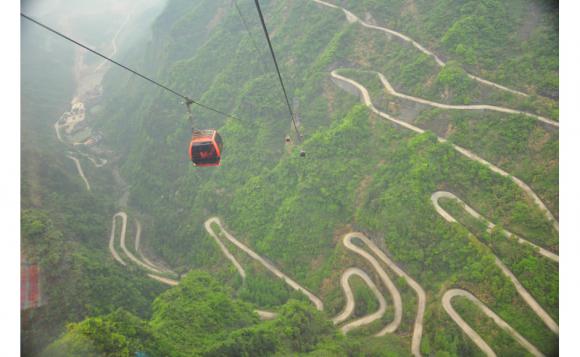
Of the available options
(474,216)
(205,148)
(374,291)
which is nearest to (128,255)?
(205,148)

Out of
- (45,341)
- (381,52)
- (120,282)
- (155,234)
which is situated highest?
(381,52)

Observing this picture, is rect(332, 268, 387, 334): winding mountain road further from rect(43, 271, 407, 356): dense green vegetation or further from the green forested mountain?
rect(43, 271, 407, 356): dense green vegetation

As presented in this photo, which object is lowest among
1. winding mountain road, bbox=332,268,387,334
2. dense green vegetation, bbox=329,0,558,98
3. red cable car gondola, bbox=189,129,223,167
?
winding mountain road, bbox=332,268,387,334

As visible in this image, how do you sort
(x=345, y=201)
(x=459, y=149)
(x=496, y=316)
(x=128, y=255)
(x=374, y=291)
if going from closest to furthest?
(x=496, y=316) < (x=374, y=291) < (x=459, y=149) < (x=345, y=201) < (x=128, y=255)

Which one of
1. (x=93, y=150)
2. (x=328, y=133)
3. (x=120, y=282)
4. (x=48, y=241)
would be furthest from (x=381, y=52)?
(x=93, y=150)

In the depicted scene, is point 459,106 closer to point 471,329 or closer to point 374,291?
point 374,291

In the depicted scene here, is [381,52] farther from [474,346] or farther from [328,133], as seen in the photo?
[474,346]

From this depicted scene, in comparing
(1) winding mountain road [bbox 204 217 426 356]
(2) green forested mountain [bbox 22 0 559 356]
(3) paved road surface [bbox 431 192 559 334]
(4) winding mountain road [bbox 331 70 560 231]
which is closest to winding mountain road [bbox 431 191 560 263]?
(2) green forested mountain [bbox 22 0 559 356]
